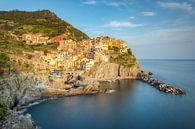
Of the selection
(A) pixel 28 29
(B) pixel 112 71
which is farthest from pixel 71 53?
(A) pixel 28 29

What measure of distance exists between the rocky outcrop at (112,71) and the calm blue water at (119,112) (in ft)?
87.0

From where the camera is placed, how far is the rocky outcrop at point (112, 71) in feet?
333

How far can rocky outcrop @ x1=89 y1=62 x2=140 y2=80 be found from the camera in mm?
101562

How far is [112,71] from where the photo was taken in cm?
10938

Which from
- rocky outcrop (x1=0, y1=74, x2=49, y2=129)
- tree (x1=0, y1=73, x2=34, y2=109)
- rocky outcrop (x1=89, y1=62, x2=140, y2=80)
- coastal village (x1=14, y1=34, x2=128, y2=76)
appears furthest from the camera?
rocky outcrop (x1=89, y1=62, x2=140, y2=80)

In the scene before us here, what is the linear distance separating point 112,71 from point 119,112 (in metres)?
54.5

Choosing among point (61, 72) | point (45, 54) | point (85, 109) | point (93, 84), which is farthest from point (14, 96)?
point (45, 54)

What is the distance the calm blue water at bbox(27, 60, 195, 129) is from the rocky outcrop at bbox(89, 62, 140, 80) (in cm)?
2652

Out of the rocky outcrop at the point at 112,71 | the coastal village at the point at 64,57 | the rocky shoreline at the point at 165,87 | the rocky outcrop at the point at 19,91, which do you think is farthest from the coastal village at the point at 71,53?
the rocky shoreline at the point at 165,87

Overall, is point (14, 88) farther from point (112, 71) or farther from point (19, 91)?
point (112, 71)

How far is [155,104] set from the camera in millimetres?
63188

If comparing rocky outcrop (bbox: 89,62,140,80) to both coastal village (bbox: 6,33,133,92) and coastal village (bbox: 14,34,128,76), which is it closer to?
coastal village (bbox: 6,33,133,92)

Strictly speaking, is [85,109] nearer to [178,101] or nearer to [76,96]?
[76,96]

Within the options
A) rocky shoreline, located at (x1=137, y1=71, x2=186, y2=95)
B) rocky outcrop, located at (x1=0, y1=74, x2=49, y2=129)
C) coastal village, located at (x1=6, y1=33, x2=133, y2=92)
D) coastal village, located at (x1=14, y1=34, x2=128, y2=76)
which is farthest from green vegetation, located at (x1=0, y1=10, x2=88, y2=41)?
rocky outcrop, located at (x1=0, y1=74, x2=49, y2=129)
